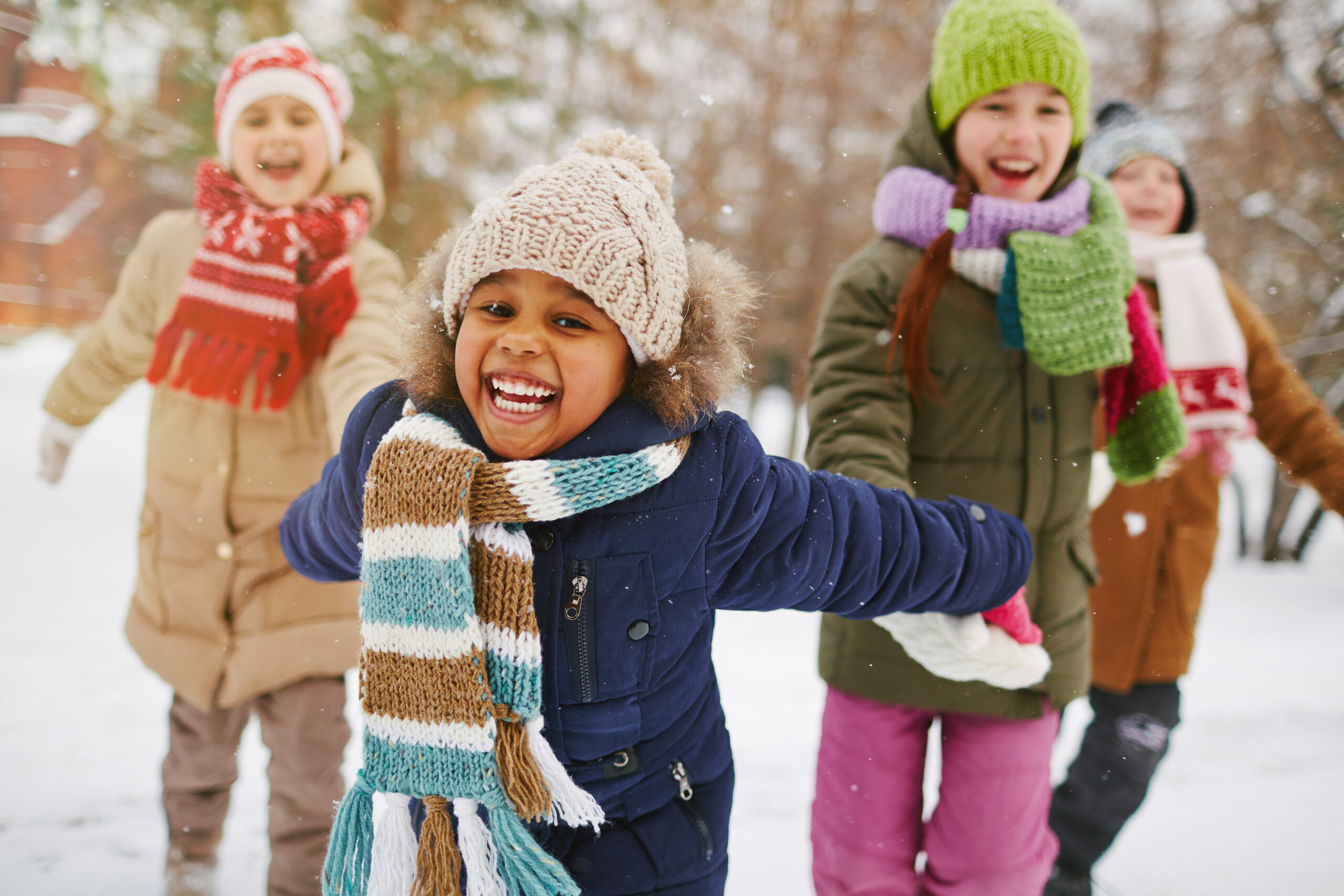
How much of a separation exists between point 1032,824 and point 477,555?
145 cm

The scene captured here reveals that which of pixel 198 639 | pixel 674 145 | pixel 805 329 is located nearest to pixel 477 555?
pixel 198 639

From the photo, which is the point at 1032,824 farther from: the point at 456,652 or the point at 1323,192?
the point at 1323,192

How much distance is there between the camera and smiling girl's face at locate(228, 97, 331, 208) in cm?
227

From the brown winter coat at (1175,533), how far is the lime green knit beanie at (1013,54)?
46.2 inches

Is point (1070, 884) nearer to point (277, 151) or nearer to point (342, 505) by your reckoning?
point (342, 505)

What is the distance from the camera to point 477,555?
4.25ft

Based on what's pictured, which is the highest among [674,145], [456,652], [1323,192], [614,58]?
[614,58]

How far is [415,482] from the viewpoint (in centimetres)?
125

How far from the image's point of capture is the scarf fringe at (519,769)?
1.25 m

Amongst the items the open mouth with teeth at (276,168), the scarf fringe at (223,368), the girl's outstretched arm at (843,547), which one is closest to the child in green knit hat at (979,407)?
the girl's outstretched arm at (843,547)

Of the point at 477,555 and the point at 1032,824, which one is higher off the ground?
the point at 477,555

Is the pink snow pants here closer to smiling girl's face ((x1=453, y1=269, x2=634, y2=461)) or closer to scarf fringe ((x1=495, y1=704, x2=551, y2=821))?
scarf fringe ((x1=495, y1=704, x2=551, y2=821))

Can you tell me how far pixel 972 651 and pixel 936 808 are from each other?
1.98 ft

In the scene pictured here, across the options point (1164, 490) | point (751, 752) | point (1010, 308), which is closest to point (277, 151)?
point (1010, 308)
